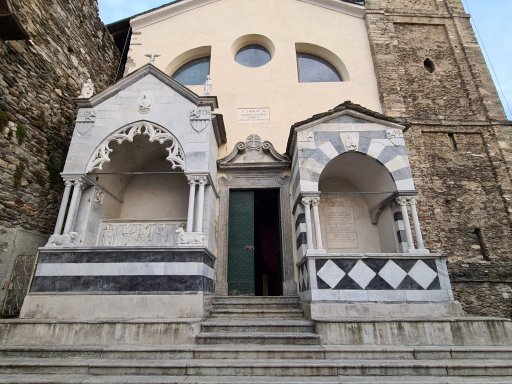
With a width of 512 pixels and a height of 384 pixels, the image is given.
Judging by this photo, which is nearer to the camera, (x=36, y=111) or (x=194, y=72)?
(x=36, y=111)

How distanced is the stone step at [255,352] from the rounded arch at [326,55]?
761cm

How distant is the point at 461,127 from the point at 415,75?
222 centimetres

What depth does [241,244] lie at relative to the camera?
23.5 ft

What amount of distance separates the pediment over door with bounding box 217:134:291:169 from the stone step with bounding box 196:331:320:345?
4187 mm

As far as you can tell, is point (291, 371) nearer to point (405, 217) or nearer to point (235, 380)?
point (235, 380)

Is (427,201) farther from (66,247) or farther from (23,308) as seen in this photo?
(23,308)

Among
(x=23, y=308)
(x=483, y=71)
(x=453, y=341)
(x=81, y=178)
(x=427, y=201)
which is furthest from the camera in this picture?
(x=483, y=71)

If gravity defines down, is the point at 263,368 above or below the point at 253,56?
below

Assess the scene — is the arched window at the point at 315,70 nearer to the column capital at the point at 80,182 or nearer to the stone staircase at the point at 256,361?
the column capital at the point at 80,182

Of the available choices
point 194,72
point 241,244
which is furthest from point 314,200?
point 194,72

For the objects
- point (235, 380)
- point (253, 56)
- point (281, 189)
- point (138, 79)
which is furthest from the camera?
point (253, 56)

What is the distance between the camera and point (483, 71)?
9398 millimetres

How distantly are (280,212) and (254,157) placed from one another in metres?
1.61

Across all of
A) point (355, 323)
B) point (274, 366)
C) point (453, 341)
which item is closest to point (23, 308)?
point (274, 366)
